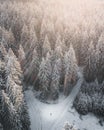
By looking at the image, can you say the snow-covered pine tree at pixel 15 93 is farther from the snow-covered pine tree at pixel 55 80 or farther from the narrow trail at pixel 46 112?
the snow-covered pine tree at pixel 55 80

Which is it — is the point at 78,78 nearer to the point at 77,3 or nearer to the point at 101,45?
the point at 101,45

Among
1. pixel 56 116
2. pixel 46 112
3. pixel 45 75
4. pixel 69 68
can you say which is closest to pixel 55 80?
pixel 45 75

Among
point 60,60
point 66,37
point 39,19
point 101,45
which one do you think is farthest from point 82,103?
point 39,19

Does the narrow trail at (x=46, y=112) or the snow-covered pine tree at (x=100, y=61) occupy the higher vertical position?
the snow-covered pine tree at (x=100, y=61)

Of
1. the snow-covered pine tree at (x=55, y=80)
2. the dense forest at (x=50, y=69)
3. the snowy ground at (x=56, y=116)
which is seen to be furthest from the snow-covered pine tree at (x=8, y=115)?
the snow-covered pine tree at (x=55, y=80)

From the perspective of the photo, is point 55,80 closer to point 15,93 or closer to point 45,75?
point 45,75

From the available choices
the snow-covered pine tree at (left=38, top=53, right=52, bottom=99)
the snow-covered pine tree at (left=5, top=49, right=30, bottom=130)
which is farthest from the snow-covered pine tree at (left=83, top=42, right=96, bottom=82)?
the snow-covered pine tree at (left=5, top=49, right=30, bottom=130)

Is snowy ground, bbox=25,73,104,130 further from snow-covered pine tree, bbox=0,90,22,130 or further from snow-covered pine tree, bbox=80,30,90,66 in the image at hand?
snow-covered pine tree, bbox=80,30,90,66
